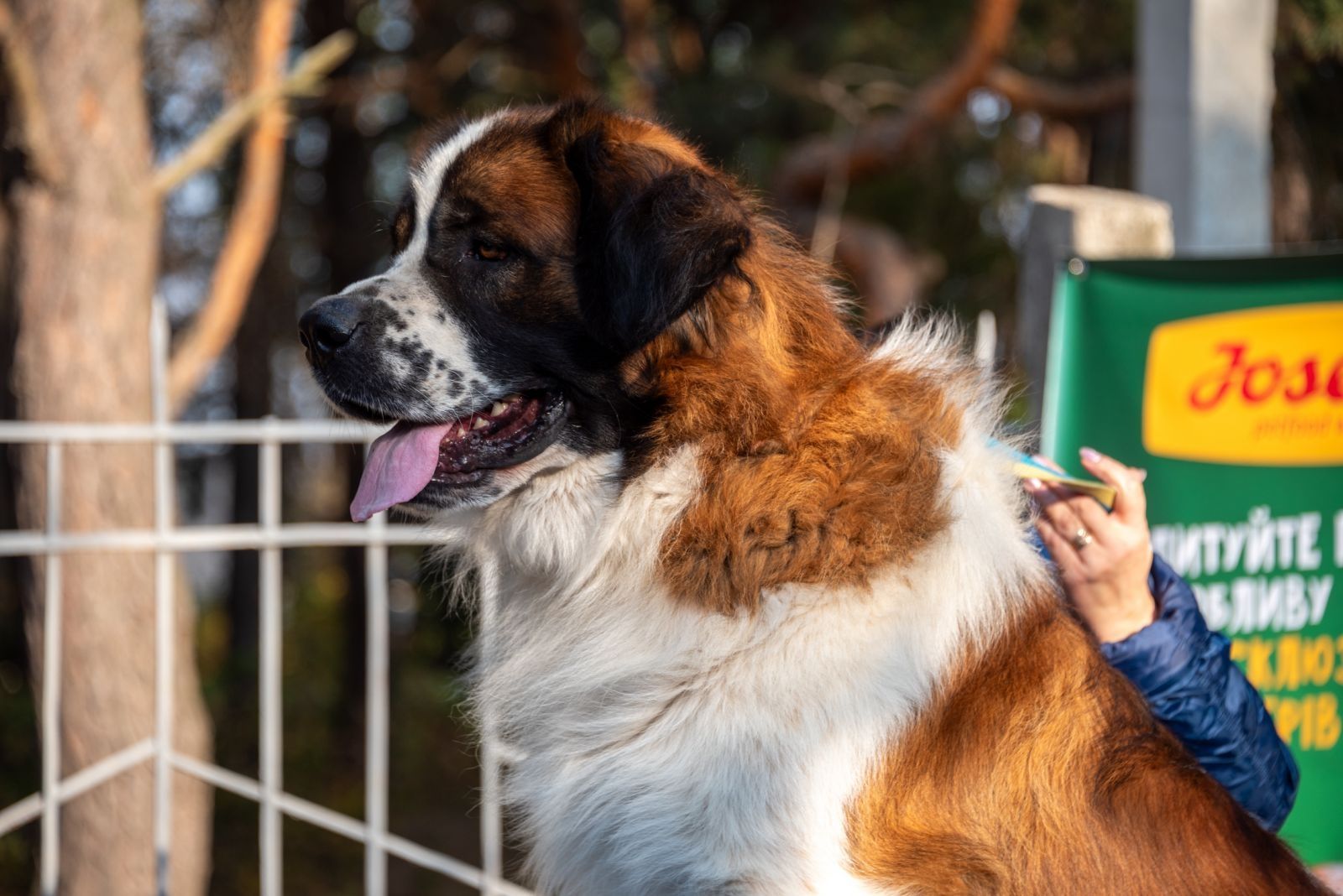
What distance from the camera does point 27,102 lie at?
16.0 feet

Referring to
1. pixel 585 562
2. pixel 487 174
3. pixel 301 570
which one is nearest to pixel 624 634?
pixel 585 562

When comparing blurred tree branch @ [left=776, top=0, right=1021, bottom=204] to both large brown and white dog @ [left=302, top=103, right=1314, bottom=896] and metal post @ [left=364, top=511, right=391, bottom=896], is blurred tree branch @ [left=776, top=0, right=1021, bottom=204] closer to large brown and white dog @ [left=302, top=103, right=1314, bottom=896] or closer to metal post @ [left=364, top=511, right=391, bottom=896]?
metal post @ [left=364, top=511, right=391, bottom=896]

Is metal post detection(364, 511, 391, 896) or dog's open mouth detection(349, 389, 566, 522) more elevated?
dog's open mouth detection(349, 389, 566, 522)

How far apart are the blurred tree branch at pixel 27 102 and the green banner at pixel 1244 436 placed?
155 inches

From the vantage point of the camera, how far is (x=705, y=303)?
7.78ft

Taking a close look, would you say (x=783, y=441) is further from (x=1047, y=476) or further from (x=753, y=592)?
(x=1047, y=476)

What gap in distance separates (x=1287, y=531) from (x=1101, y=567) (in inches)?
54.1

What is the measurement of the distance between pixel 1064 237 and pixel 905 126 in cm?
454

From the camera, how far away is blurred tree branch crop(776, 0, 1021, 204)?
7840 mm

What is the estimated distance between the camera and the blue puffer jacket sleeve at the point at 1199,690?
2.50 meters

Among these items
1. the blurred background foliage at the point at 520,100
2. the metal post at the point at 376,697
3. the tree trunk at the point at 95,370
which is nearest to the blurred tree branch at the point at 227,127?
the tree trunk at the point at 95,370

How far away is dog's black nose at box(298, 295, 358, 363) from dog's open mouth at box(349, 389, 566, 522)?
22 cm

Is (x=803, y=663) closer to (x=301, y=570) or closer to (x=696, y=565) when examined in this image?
(x=696, y=565)

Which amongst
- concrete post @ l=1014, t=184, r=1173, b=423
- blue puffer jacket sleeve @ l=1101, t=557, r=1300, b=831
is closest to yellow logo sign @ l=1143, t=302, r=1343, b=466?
concrete post @ l=1014, t=184, r=1173, b=423
